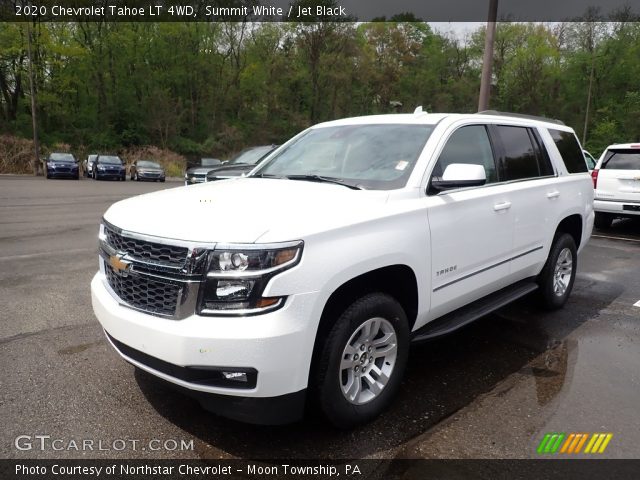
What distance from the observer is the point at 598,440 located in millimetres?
2945

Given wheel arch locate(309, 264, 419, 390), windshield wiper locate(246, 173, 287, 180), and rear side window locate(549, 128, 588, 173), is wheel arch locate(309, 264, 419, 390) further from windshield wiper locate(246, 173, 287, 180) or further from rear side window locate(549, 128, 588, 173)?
rear side window locate(549, 128, 588, 173)

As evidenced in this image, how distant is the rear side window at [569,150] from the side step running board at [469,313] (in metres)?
1.58

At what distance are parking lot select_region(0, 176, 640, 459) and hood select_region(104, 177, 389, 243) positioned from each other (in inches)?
44.6

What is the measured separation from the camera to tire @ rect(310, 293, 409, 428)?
107 inches

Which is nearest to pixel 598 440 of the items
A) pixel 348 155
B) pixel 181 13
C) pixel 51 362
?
pixel 348 155

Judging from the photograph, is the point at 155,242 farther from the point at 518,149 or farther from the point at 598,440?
the point at 518,149

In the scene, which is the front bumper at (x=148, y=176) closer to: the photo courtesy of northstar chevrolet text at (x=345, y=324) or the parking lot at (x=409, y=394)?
the photo courtesy of northstar chevrolet text at (x=345, y=324)

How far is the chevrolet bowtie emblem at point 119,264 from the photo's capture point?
2.81 meters

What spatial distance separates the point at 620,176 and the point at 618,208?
2.14ft

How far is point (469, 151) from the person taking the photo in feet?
13.0

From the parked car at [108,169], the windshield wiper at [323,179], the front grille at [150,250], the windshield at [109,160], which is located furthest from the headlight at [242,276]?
the windshield at [109,160]

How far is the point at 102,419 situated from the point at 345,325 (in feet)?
5.32

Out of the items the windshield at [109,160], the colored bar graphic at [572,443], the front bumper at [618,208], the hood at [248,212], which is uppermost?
the hood at [248,212]

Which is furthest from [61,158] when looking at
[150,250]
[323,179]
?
[150,250]
